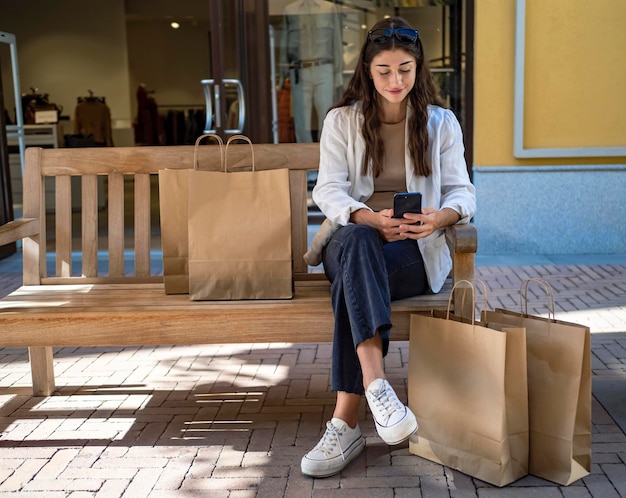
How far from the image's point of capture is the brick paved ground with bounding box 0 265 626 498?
2.71 m

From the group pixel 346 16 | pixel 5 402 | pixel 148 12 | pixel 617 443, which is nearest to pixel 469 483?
pixel 617 443

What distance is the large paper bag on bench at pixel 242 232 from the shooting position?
10.1 ft

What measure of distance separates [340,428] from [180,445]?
25.8 inches

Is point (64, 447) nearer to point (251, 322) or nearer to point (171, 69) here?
point (251, 322)

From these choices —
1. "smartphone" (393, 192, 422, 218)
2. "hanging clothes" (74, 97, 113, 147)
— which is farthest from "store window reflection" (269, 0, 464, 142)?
"hanging clothes" (74, 97, 113, 147)

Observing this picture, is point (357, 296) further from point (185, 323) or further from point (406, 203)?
point (185, 323)

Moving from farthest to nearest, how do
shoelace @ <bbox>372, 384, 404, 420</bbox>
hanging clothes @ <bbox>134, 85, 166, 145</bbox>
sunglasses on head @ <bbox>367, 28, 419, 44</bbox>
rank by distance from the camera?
hanging clothes @ <bbox>134, 85, 166, 145</bbox>, sunglasses on head @ <bbox>367, 28, 419, 44</bbox>, shoelace @ <bbox>372, 384, 404, 420</bbox>

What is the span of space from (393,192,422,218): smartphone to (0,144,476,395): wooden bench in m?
0.16

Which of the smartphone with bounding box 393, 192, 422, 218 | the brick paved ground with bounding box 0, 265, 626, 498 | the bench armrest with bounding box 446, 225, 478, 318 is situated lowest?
the brick paved ground with bounding box 0, 265, 626, 498

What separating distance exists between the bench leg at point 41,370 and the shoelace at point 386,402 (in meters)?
Answer: 1.69

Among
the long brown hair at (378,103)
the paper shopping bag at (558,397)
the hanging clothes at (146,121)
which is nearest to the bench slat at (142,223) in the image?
the long brown hair at (378,103)

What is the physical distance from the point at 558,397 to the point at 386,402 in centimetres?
55

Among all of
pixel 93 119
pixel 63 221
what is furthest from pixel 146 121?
pixel 63 221

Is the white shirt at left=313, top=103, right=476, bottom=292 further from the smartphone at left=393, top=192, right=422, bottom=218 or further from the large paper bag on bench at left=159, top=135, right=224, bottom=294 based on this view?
the large paper bag on bench at left=159, top=135, right=224, bottom=294
